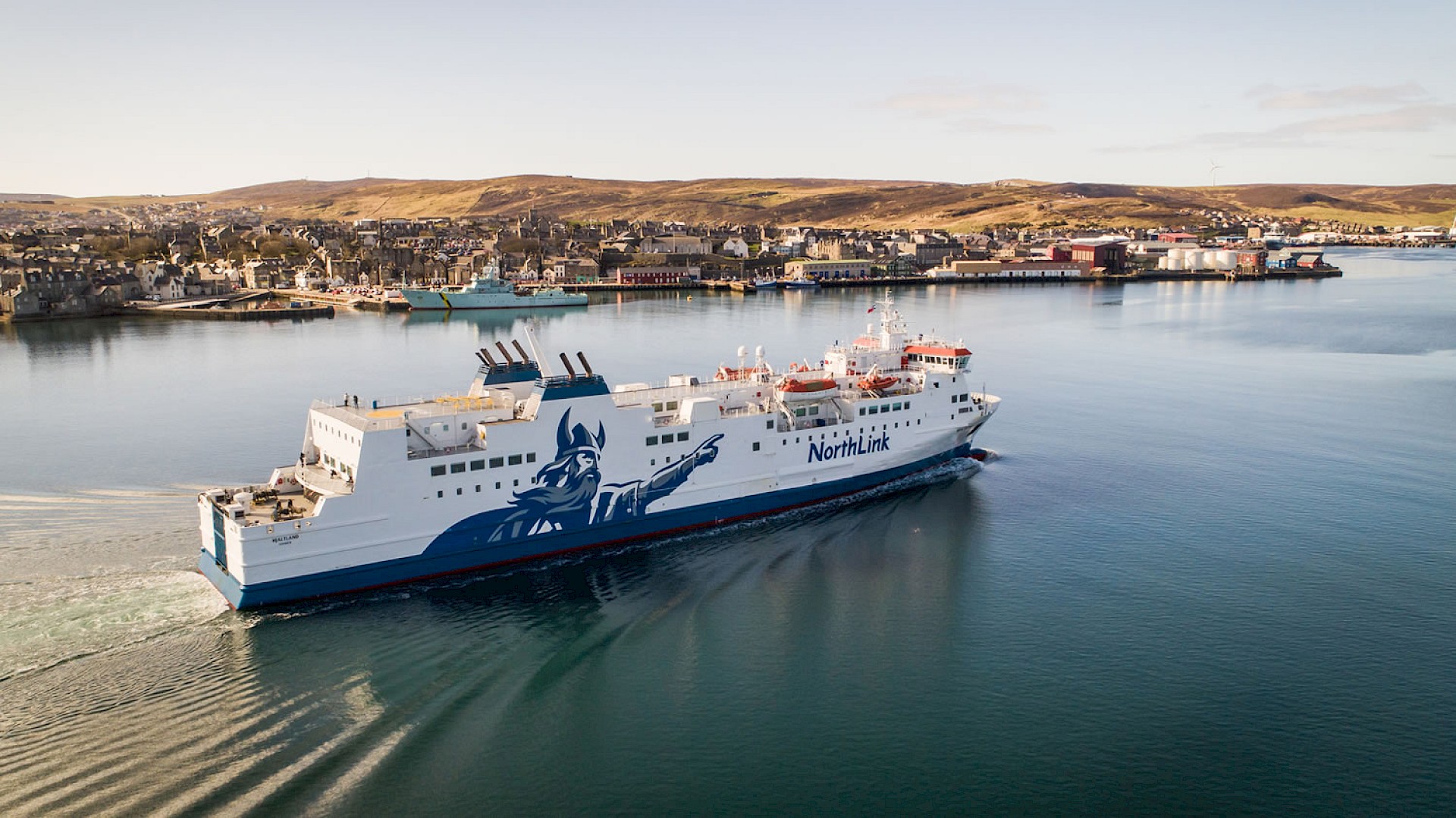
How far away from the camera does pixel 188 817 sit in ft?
28.9

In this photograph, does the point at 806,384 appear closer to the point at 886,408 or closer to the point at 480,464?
the point at 886,408

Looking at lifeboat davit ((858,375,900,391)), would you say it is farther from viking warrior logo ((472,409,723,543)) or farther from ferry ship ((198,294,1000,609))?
viking warrior logo ((472,409,723,543))

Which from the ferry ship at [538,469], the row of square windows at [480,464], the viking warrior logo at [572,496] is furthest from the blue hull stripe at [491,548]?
the row of square windows at [480,464]

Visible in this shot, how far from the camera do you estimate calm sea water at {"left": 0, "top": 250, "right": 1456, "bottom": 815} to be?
9.70 m

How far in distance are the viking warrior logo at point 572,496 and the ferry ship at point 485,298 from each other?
4779 cm

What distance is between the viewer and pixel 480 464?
14.8 meters

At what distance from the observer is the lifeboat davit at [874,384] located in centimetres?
1989

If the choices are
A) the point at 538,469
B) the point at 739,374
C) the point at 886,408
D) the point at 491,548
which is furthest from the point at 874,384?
the point at 491,548

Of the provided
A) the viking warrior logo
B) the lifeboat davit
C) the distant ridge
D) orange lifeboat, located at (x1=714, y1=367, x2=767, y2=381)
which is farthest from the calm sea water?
the distant ridge

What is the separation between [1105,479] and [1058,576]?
21.6ft

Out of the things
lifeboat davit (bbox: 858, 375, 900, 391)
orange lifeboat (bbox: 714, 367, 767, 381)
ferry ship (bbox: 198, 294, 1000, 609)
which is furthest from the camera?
lifeboat davit (bbox: 858, 375, 900, 391)

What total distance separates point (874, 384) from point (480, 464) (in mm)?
9287

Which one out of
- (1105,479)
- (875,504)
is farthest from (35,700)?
(1105,479)

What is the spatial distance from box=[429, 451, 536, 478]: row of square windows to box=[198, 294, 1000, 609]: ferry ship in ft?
0.10
